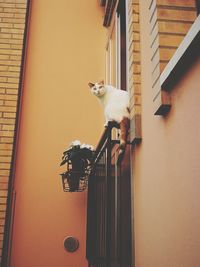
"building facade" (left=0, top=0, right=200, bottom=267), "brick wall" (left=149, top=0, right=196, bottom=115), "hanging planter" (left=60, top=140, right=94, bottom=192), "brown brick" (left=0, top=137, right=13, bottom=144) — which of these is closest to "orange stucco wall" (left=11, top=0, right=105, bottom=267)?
"building facade" (left=0, top=0, right=200, bottom=267)

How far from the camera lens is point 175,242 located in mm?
1780

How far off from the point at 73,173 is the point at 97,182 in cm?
41

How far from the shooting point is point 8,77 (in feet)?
14.7

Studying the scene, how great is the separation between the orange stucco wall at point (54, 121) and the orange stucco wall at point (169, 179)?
6.30ft

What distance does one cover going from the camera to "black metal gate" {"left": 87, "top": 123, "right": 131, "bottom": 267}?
2.60 metres

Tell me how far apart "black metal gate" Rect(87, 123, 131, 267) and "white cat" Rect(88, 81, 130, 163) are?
0.10m

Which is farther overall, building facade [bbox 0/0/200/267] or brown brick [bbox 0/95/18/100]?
brown brick [bbox 0/95/18/100]

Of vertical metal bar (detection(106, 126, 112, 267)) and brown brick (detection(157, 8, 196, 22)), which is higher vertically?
brown brick (detection(157, 8, 196, 22))

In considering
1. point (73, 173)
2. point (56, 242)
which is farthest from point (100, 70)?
point (56, 242)

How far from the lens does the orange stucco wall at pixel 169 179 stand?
1.62 meters

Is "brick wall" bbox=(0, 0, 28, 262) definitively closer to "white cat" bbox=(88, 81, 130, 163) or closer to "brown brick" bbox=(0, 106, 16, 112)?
"brown brick" bbox=(0, 106, 16, 112)

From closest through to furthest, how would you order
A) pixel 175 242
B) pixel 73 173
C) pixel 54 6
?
pixel 175 242, pixel 73 173, pixel 54 6

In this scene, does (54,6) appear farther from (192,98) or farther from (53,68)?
(192,98)

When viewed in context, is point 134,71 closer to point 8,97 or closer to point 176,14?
point 176,14
